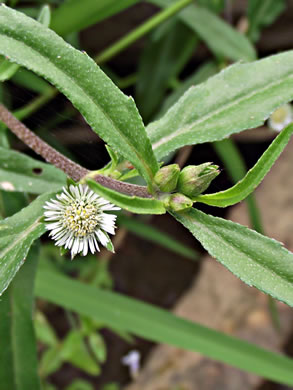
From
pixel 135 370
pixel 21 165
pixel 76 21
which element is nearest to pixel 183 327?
pixel 21 165

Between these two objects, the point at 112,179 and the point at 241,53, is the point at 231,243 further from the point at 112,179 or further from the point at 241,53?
the point at 241,53

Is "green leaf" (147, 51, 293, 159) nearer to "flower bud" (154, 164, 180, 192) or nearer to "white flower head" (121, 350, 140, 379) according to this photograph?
"flower bud" (154, 164, 180, 192)

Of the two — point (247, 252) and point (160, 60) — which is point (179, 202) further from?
point (160, 60)

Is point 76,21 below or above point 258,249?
above

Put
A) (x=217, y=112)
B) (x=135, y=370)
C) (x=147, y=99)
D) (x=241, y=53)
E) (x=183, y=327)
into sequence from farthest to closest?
1. (x=135, y=370)
2. (x=147, y=99)
3. (x=241, y=53)
4. (x=183, y=327)
5. (x=217, y=112)

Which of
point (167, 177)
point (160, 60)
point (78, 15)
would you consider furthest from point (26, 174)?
point (160, 60)

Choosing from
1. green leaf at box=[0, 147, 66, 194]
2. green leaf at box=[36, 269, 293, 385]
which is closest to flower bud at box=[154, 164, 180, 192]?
green leaf at box=[0, 147, 66, 194]

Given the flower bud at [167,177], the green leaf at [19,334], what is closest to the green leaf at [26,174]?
the green leaf at [19,334]
